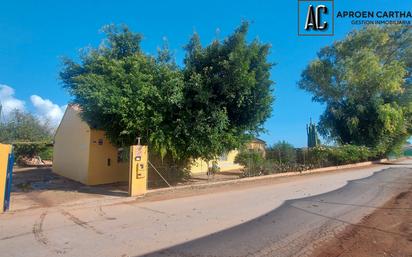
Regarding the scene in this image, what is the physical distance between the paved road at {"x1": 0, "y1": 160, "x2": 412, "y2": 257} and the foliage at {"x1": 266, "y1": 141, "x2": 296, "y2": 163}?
10.1 metres

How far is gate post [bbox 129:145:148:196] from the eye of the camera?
1189cm

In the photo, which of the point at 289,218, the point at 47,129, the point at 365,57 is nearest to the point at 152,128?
the point at 289,218

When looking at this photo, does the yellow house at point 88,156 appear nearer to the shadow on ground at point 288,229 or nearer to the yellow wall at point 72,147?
the yellow wall at point 72,147

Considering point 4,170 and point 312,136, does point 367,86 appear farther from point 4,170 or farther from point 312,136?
point 4,170

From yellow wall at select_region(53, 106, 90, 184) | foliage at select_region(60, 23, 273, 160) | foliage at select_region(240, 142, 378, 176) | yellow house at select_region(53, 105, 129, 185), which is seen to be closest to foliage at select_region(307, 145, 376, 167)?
foliage at select_region(240, 142, 378, 176)

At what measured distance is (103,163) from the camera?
53.8ft

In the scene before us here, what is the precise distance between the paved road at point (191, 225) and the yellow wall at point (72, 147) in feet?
22.1

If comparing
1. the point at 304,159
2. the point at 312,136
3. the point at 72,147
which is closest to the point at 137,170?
the point at 72,147

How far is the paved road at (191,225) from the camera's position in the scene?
221 inches

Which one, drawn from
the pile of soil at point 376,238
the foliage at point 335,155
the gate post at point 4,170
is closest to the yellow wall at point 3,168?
the gate post at point 4,170

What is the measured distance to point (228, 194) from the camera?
492 inches

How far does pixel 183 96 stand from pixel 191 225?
7.08 meters

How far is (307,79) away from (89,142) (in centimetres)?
2513

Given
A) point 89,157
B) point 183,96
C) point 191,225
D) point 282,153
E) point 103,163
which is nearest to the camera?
point 191,225
